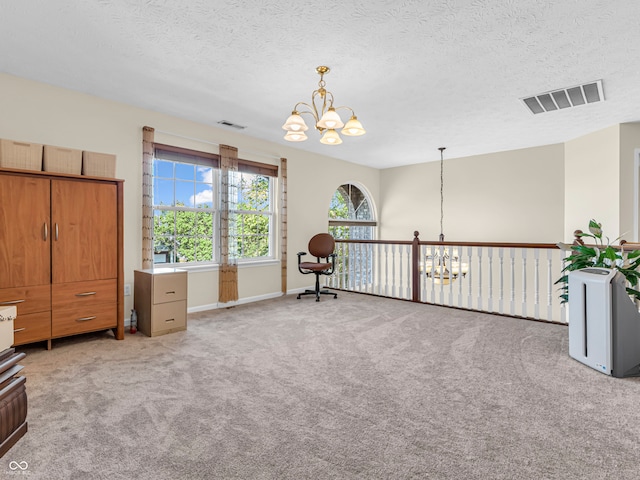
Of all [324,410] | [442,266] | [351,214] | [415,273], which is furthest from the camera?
[351,214]

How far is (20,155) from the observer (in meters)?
2.73

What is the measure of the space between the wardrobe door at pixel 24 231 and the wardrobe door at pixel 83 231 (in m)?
0.06

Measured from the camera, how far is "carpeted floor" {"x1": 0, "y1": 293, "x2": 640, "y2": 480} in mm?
1444

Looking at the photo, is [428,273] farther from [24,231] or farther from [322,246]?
[24,231]

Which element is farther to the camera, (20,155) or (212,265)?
(212,265)

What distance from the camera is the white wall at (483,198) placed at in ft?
18.5

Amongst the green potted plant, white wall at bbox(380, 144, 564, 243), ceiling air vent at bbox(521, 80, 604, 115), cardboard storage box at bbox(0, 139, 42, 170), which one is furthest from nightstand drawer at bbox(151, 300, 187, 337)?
white wall at bbox(380, 144, 564, 243)

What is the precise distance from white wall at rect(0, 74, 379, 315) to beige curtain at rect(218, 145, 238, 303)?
0.47 feet

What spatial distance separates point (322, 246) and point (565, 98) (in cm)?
366

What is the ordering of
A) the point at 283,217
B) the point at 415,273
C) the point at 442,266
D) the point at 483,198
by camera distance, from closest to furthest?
the point at 442,266, the point at 415,273, the point at 283,217, the point at 483,198

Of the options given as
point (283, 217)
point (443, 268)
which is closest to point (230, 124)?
point (283, 217)

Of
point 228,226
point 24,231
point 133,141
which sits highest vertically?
point 133,141

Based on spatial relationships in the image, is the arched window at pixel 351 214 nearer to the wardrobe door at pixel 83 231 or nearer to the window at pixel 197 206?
the window at pixel 197 206
